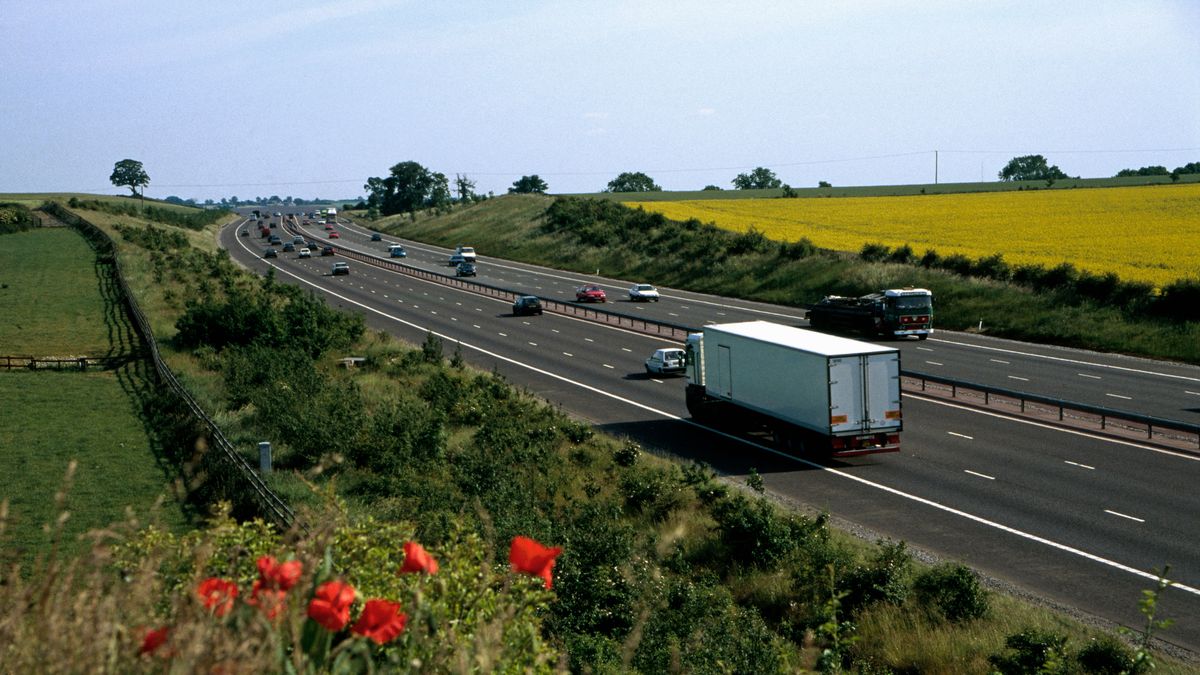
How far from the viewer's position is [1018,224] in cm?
8725

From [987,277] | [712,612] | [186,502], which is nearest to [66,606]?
[712,612]

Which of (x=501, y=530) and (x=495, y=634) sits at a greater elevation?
(x=495, y=634)

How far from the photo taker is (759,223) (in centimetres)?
10531

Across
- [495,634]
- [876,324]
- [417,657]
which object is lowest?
[876,324]

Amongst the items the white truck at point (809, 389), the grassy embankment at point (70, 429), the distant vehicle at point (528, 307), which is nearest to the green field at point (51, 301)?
the grassy embankment at point (70, 429)

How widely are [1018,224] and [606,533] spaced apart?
76.4 meters

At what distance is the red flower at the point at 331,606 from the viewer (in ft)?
15.4

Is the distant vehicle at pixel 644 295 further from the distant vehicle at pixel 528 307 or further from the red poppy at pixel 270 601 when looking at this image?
the red poppy at pixel 270 601

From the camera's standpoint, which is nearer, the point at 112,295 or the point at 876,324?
the point at 876,324

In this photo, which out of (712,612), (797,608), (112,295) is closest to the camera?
(712,612)

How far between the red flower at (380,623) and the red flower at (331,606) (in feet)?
0.39

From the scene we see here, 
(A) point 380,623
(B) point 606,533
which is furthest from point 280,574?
(B) point 606,533

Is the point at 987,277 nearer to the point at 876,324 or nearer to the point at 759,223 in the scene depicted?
the point at 876,324

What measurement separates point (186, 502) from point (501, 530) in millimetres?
8801
